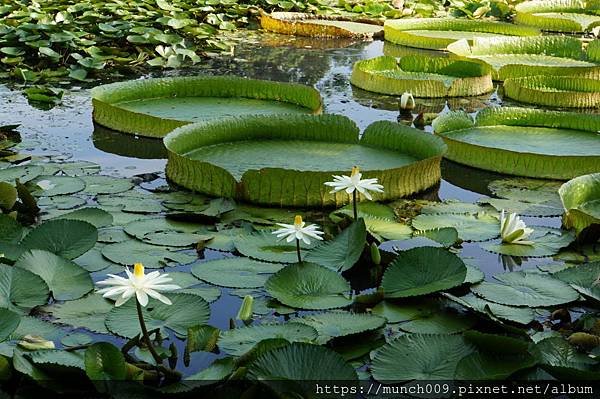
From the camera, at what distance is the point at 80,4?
7.99m

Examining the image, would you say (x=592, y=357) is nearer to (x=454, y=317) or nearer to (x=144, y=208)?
(x=454, y=317)

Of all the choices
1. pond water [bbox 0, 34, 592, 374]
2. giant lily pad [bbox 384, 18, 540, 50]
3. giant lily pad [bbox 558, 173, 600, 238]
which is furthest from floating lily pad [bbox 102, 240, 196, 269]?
giant lily pad [bbox 384, 18, 540, 50]

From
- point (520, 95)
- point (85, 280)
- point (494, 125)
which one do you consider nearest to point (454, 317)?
point (85, 280)

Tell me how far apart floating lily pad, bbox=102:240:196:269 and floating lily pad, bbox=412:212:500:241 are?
3.10 feet

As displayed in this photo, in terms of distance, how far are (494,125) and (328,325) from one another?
2.77 metres

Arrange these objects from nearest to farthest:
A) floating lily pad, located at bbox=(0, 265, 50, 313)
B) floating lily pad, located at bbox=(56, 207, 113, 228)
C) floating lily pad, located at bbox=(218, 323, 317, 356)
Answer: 1. floating lily pad, located at bbox=(218, 323, 317, 356)
2. floating lily pad, located at bbox=(0, 265, 50, 313)
3. floating lily pad, located at bbox=(56, 207, 113, 228)

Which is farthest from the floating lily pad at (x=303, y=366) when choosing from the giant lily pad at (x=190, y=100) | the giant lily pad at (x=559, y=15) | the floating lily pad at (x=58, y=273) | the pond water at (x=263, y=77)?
the giant lily pad at (x=559, y=15)

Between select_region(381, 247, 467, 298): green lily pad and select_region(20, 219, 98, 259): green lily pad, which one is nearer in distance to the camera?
select_region(381, 247, 467, 298): green lily pad

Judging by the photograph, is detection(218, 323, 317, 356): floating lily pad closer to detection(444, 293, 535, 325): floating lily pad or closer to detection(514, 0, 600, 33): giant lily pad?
detection(444, 293, 535, 325): floating lily pad

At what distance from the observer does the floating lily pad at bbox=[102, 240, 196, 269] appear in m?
3.21

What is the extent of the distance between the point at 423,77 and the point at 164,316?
4292mm

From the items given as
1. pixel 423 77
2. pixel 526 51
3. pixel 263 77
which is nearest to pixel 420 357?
pixel 423 77

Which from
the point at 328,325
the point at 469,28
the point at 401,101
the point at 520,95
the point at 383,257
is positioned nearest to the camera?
the point at 328,325

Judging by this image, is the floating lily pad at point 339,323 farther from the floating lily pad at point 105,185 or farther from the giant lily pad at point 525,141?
the giant lily pad at point 525,141
